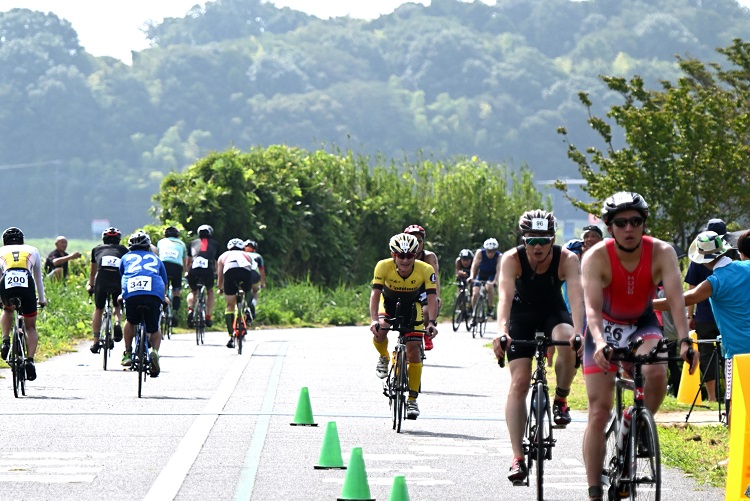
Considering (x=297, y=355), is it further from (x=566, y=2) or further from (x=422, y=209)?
(x=566, y=2)

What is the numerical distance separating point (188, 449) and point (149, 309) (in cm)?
531

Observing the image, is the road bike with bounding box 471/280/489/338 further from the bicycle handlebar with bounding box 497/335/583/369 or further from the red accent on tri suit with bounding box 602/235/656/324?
the red accent on tri suit with bounding box 602/235/656/324

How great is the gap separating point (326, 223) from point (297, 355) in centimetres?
2171

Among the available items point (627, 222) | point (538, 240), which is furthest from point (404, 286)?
point (627, 222)

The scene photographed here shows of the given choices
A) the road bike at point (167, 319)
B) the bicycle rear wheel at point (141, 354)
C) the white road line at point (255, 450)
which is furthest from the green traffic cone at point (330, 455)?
the road bike at point (167, 319)

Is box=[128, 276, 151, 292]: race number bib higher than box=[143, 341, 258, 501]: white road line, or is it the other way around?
box=[128, 276, 151, 292]: race number bib

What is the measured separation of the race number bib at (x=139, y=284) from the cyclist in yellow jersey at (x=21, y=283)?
0.93m

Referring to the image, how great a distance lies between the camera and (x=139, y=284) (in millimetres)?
16641

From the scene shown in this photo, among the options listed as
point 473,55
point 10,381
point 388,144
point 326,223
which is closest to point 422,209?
point 326,223

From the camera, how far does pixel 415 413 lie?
13.6 metres

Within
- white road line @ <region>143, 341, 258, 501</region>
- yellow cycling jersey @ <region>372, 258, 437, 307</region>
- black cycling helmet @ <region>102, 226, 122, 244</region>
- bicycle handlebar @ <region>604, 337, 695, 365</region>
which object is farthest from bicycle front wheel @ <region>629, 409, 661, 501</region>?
black cycling helmet @ <region>102, 226, 122, 244</region>

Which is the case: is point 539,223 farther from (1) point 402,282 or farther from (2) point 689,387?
(2) point 689,387

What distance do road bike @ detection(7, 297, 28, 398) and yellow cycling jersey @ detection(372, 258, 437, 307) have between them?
3844 millimetres

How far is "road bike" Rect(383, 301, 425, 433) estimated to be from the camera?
13.2m
